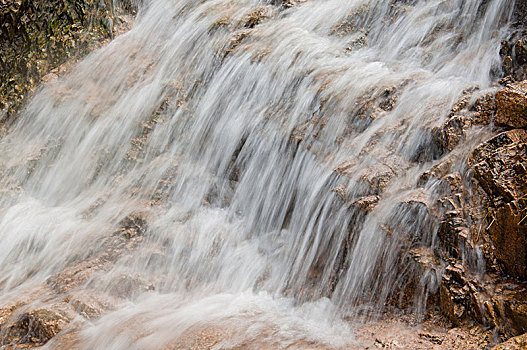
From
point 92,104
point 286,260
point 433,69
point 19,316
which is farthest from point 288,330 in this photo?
point 92,104

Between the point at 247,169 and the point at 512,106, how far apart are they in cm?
240

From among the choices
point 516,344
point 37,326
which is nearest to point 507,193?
point 516,344

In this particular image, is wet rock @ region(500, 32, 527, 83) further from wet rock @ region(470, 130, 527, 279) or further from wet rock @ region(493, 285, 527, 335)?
wet rock @ region(493, 285, 527, 335)

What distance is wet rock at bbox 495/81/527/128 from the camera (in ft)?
11.3

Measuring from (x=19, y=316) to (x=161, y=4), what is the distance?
5.09 metres

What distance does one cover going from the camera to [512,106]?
351 cm

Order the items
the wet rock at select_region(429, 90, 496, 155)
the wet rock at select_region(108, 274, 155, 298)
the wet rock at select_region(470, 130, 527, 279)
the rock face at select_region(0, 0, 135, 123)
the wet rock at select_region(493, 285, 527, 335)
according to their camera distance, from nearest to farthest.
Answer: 1. the wet rock at select_region(493, 285, 527, 335)
2. the wet rock at select_region(470, 130, 527, 279)
3. the wet rock at select_region(429, 90, 496, 155)
4. the wet rock at select_region(108, 274, 155, 298)
5. the rock face at select_region(0, 0, 135, 123)

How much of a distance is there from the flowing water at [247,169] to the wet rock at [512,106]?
0.48 meters

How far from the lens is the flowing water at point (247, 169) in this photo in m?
3.76

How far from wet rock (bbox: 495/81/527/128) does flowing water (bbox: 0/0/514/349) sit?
48 cm

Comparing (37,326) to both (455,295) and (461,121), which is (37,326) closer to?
(455,295)

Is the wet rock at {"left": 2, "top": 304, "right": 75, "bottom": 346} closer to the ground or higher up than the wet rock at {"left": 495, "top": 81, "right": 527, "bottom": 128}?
closer to the ground

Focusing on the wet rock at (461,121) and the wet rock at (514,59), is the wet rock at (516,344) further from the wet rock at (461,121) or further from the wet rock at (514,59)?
A: the wet rock at (514,59)

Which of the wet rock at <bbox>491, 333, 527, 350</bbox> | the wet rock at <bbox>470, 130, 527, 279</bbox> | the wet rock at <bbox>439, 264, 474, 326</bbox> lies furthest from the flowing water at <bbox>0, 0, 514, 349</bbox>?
the wet rock at <bbox>491, 333, 527, 350</bbox>
